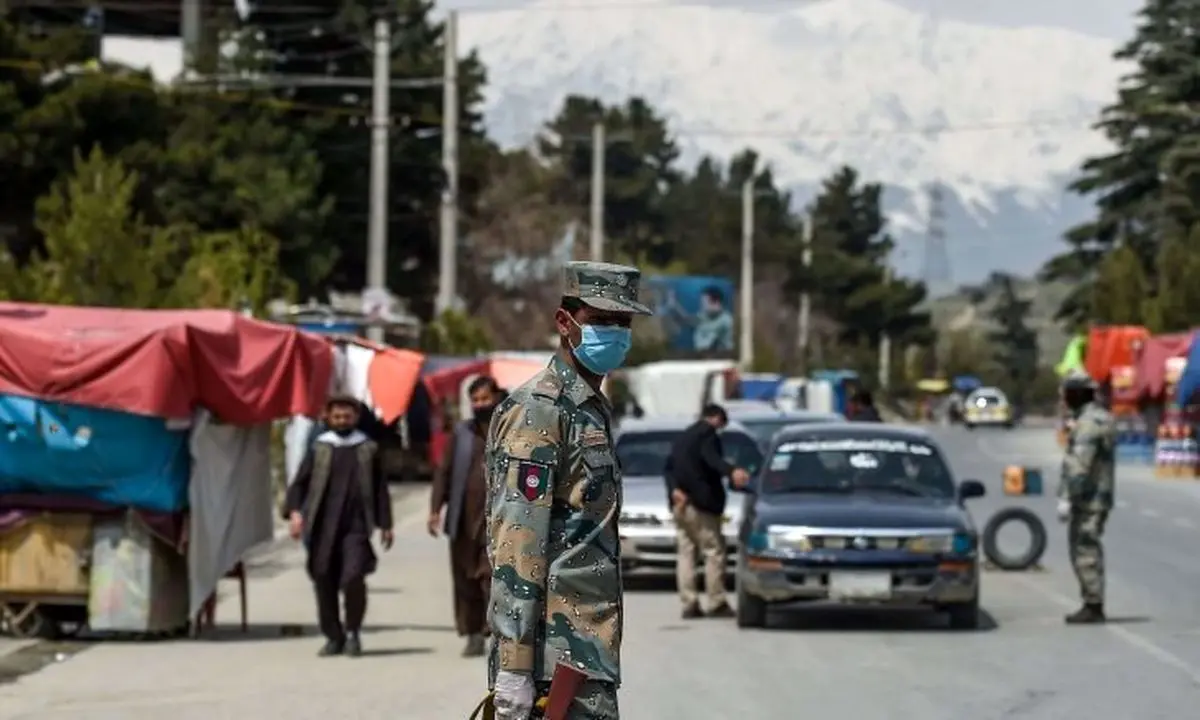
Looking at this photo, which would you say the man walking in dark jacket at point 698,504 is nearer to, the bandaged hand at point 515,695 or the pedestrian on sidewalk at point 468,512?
the pedestrian on sidewalk at point 468,512

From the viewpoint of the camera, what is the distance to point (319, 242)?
210 feet

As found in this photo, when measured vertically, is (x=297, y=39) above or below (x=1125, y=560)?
above

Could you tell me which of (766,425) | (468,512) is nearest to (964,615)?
(468,512)

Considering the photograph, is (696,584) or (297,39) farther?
(297,39)

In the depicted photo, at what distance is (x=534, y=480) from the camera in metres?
6.87

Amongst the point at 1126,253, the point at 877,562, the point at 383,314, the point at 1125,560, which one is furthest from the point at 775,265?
the point at 877,562

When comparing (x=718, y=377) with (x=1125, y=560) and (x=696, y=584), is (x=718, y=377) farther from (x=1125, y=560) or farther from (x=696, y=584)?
(x=696, y=584)

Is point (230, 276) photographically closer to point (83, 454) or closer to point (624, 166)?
point (83, 454)

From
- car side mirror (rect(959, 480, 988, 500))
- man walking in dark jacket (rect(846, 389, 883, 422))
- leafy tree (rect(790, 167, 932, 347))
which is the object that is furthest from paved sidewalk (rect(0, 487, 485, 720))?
leafy tree (rect(790, 167, 932, 347))

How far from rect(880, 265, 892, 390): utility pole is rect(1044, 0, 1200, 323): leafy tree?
1522 inches

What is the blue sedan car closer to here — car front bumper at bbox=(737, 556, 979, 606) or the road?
car front bumper at bbox=(737, 556, 979, 606)

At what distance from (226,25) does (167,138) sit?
827cm

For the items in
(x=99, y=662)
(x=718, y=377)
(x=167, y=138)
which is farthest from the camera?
(x=718, y=377)

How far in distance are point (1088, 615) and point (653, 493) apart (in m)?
5.24
